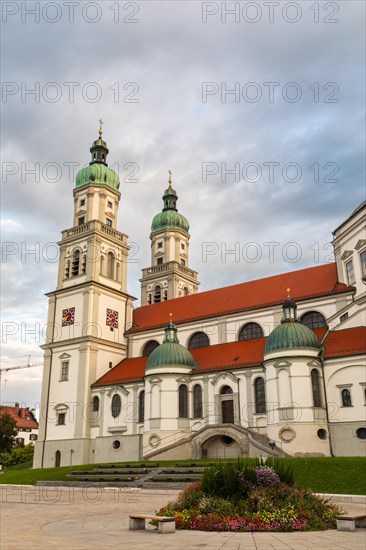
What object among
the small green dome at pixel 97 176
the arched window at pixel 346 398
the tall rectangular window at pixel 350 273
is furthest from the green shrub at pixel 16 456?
the tall rectangular window at pixel 350 273

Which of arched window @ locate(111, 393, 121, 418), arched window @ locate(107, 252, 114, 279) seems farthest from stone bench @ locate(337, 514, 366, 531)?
arched window @ locate(107, 252, 114, 279)

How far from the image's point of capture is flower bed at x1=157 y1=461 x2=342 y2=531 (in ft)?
40.4

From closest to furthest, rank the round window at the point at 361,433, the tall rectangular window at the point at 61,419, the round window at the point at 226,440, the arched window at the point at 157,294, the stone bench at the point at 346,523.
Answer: the stone bench at the point at 346,523 < the round window at the point at 361,433 < the round window at the point at 226,440 < the tall rectangular window at the point at 61,419 < the arched window at the point at 157,294

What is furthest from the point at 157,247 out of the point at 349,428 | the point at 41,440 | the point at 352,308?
the point at 349,428

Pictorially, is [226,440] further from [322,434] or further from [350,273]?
[350,273]

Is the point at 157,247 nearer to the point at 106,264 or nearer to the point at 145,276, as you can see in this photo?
the point at 145,276

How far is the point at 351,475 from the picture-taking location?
85.1ft

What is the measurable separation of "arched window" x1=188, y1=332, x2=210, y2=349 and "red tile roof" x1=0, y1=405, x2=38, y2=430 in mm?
60038

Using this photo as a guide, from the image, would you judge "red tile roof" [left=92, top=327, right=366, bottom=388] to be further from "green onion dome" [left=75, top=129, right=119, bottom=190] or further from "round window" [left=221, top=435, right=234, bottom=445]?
"green onion dome" [left=75, top=129, right=119, bottom=190]

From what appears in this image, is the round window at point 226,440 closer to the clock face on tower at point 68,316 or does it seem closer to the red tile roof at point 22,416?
the clock face on tower at point 68,316

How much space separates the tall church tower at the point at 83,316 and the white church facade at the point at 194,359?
0.12m

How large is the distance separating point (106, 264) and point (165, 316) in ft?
26.0

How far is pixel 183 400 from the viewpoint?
4100cm

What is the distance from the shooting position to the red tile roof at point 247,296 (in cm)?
4322
